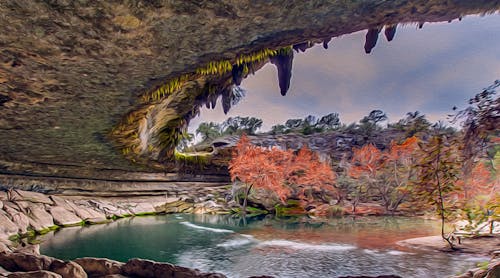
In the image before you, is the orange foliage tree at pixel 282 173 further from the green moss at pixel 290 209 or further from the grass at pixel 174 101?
the grass at pixel 174 101

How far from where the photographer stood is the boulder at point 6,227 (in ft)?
29.0

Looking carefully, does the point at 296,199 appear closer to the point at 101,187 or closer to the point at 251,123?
the point at 101,187

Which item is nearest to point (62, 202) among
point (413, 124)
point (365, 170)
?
point (365, 170)

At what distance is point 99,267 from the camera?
4988 mm

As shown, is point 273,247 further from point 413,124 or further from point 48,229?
point 413,124

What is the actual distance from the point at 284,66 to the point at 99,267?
14.7 feet

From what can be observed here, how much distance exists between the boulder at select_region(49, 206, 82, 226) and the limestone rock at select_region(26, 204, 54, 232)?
26 centimetres

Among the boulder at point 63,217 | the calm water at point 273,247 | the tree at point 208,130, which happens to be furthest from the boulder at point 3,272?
the tree at point 208,130

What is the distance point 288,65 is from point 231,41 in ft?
4.70

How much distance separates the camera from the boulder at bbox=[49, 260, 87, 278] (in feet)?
14.5

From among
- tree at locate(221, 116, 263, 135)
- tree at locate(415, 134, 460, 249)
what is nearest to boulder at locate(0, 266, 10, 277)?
tree at locate(415, 134, 460, 249)

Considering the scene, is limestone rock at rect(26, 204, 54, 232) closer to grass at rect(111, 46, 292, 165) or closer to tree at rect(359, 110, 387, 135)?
grass at rect(111, 46, 292, 165)

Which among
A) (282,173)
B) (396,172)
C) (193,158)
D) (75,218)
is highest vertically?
(193,158)

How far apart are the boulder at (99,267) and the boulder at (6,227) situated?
562 cm
